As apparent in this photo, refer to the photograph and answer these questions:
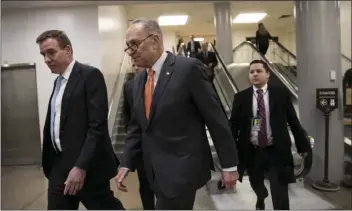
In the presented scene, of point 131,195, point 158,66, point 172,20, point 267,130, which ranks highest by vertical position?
point 172,20

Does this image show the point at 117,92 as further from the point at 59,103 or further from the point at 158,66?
the point at 158,66

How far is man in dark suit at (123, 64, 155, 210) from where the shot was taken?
2.26 meters

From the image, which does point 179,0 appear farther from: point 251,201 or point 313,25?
point 251,201

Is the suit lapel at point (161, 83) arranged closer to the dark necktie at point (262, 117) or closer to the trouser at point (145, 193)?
the trouser at point (145, 193)

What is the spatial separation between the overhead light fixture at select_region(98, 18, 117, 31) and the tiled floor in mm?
1339

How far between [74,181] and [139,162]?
381 mm

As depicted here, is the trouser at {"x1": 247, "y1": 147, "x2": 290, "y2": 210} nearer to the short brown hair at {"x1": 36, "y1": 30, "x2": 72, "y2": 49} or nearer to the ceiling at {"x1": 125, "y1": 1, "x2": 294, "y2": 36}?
the ceiling at {"x1": 125, "y1": 1, "x2": 294, "y2": 36}

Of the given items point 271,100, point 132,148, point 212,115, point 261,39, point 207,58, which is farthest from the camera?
point 261,39

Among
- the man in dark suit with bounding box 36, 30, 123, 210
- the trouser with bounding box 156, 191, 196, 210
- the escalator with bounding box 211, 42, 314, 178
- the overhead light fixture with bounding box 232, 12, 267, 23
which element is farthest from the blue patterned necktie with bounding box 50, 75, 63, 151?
the overhead light fixture with bounding box 232, 12, 267, 23

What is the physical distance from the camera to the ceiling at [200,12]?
3486mm

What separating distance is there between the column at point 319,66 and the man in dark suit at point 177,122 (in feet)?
8.81

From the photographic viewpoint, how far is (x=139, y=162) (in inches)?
85.4

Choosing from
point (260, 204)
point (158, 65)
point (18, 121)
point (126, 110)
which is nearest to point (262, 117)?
point (260, 204)

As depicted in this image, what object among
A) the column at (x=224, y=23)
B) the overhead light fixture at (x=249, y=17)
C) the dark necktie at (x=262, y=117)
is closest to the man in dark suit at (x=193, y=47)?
the dark necktie at (x=262, y=117)
